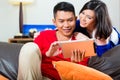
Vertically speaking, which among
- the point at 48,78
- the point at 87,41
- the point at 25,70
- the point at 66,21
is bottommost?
the point at 48,78

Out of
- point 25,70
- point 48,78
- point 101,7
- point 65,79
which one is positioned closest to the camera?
point 65,79

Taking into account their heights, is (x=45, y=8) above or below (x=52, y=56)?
above

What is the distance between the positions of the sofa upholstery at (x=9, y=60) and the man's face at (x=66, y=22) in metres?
0.37

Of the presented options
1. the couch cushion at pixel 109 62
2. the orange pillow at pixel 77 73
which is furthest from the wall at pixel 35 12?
the orange pillow at pixel 77 73

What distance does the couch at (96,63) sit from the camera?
1612 millimetres

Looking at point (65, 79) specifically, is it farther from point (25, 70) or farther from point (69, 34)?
point (69, 34)

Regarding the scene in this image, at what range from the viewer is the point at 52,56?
1.64 metres

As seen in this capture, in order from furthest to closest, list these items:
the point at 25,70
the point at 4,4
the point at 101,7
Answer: the point at 4,4 → the point at 101,7 → the point at 25,70

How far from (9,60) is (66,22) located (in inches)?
19.6

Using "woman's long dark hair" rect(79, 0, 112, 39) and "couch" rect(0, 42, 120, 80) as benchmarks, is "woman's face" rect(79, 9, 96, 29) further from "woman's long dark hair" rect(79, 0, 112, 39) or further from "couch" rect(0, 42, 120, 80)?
"couch" rect(0, 42, 120, 80)

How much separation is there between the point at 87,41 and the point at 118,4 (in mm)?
2169

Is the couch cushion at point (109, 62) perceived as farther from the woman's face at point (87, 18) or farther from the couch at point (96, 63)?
the woman's face at point (87, 18)

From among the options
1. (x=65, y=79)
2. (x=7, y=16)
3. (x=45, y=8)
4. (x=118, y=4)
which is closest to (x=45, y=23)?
(x=45, y=8)

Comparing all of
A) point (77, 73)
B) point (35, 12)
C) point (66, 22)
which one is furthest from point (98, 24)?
point (35, 12)
